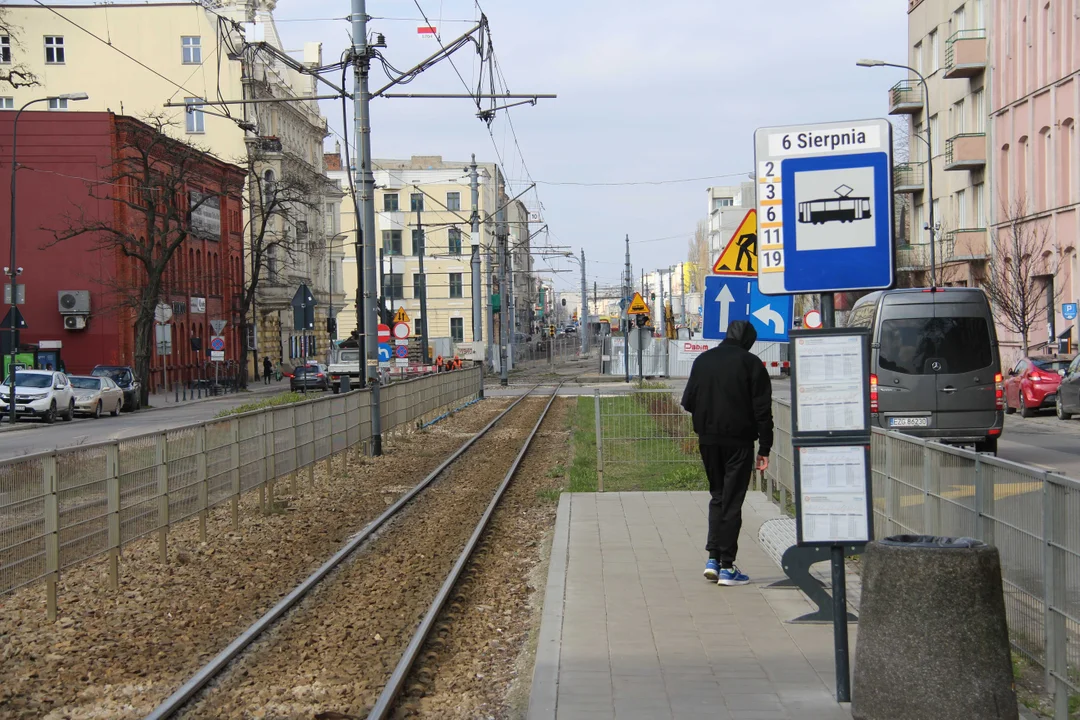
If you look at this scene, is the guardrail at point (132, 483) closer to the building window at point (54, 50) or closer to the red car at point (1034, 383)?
the red car at point (1034, 383)

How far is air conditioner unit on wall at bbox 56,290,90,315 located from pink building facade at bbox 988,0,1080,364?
35.0 m

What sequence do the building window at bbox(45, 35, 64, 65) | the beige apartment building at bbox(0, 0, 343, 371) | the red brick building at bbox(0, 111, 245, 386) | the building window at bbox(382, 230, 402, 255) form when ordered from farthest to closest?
the building window at bbox(382, 230, 402, 255) → the building window at bbox(45, 35, 64, 65) → the beige apartment building at bbox(0, 0, 343, 371) → the red brick building at bbox(0, 111, 245, 386)

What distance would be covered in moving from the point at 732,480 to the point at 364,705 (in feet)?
11.6

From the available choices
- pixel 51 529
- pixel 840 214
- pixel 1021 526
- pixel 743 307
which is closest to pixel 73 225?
pixel 743 307

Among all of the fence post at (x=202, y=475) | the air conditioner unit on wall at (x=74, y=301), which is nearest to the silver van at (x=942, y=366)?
the fence post at (x=202, y=475)

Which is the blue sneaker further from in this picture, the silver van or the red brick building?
the red brick building

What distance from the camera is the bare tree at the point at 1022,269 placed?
40531mm

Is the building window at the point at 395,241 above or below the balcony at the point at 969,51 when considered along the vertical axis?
below

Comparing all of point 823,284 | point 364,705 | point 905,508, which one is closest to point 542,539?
point 905,508

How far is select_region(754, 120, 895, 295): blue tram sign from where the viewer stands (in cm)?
631

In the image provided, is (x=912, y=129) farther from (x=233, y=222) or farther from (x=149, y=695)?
(x=149, y=695)

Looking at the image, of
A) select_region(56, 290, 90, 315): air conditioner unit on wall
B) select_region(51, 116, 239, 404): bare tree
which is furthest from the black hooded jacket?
select_region(56, 290, 90, 315): air conditioner unit on wall

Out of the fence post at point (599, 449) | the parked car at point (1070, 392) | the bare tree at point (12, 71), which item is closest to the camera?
the fence post at point (599, 449)

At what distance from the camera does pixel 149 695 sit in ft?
23.1
